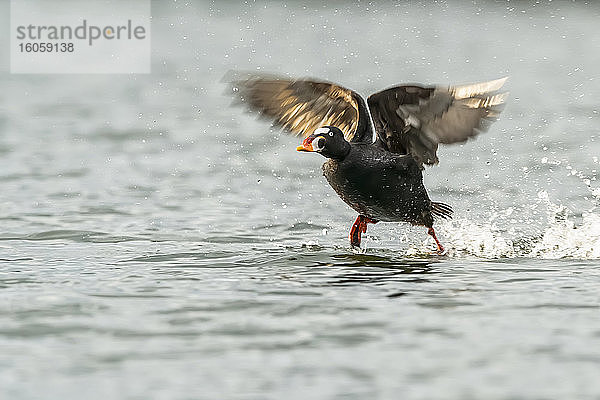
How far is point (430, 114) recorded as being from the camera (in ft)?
28.7

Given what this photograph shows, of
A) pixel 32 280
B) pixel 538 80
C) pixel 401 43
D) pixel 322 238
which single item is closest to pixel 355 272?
pixel 322 238

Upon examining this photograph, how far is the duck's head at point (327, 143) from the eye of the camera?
873 centimetres

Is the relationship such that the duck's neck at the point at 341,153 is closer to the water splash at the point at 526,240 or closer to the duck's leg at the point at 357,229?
the duck's leg at the point at 357,229

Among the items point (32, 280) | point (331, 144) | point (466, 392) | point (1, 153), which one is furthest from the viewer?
point (1, 153)

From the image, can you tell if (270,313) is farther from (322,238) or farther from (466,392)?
(322,238)

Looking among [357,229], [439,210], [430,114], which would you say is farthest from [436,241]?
[430,114]

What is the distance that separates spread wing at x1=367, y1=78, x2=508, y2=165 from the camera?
8.43m

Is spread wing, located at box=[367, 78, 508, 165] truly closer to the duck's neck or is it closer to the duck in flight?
the duck in flight

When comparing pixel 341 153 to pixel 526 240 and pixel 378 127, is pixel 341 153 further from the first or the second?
pixel 526 240

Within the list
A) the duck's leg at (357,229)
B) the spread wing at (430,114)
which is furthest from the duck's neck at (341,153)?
the duck's leg at (357,229)

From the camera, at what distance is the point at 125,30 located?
2855cm

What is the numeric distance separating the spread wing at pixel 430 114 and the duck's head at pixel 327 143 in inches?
15.3

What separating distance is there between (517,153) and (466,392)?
983 centimetres

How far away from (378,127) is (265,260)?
1.44 m
